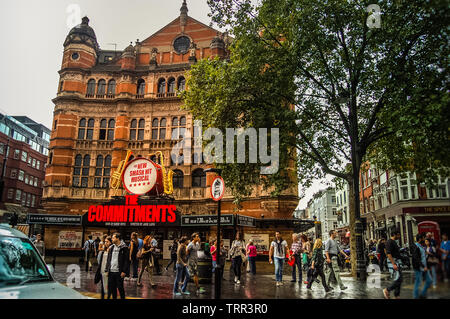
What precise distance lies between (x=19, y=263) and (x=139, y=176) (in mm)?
18256

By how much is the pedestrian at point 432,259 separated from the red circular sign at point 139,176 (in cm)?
1979

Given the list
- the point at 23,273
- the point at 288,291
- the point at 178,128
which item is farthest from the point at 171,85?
the point at 23,273

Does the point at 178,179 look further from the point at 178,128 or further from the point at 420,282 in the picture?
the point at 420,282

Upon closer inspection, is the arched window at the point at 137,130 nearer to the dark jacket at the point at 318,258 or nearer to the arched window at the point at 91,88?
the arched window at the point at 91,88

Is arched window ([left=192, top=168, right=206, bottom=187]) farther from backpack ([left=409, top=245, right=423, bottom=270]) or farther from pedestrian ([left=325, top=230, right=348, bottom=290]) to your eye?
backpack ([left=409, top=245, right=423, bottom=270])

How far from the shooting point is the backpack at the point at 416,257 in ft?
9.68

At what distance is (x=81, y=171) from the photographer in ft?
104

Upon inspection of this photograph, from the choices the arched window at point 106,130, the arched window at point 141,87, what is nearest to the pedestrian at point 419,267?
the arched window at point 106,130

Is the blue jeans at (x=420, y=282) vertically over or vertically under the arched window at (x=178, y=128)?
under

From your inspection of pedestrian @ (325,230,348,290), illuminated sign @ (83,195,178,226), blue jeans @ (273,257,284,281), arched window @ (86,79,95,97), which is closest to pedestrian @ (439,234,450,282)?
pedestrian @ (325,230,348,290)

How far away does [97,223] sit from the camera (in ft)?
67.4
